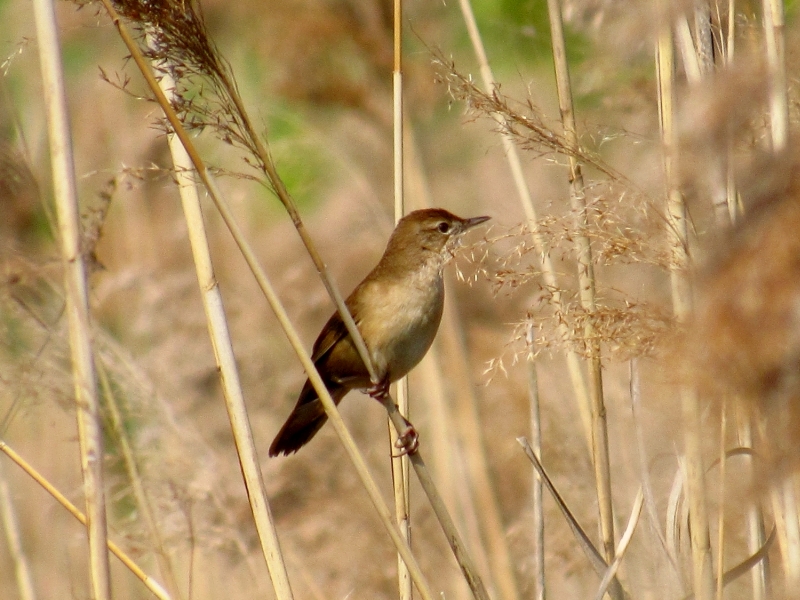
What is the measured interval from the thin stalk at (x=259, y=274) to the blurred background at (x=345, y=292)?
16 cm

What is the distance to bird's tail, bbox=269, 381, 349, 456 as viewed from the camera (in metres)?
2.55

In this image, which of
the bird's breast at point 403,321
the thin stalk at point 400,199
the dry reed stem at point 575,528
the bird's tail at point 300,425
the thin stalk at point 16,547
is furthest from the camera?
the bird's tail at point 300,425

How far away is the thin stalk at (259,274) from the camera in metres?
1.23

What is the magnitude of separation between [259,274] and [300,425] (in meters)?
1.35

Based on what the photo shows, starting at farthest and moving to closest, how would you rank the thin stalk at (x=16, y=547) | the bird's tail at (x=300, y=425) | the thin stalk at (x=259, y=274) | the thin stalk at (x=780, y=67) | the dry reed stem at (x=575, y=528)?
the bird's tail at (x=300, y=425), the thin stalk at (x=16, y=547), the dry reed stem at (x=575, y=528), the thin stalk at (x=780, y=67), the thin stalk at (x=259, y=274)

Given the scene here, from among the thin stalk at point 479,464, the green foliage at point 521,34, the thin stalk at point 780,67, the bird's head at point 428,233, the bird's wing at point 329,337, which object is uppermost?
the green foliage at point 521,34

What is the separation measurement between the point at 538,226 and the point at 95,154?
252 cm

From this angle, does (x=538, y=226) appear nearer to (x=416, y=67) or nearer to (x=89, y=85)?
(x=416, y=67)

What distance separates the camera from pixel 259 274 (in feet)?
4.35

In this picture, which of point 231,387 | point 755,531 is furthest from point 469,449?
point 231,387

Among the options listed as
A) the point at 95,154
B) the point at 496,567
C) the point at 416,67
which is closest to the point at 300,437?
the point at 496,567

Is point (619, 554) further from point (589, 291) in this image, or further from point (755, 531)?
point (589, 291)

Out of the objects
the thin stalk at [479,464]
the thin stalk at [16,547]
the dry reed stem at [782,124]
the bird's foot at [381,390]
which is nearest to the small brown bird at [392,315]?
the bird's foot at [381,390]

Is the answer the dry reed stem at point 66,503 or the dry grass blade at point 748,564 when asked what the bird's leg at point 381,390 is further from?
the dry grass blade at point 748,564
